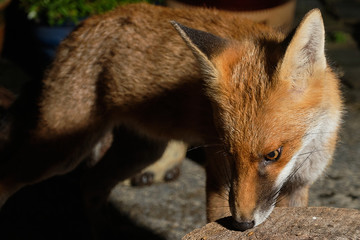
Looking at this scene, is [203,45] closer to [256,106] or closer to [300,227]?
[256,106]

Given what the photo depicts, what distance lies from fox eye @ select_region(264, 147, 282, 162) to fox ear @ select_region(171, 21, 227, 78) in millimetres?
438

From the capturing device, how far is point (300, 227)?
6.69 feet

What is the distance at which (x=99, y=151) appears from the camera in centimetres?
402

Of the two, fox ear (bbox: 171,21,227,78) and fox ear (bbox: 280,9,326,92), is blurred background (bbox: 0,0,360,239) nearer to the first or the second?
fox ear (bbox: 280,9,326,92)

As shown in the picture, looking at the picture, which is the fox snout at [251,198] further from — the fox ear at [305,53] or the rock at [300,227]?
the fox ear at [305,53]

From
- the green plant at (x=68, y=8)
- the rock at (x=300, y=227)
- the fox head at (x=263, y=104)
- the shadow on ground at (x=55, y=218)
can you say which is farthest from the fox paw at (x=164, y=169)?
the rock at (x=300, y=227)

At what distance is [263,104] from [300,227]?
554 mm

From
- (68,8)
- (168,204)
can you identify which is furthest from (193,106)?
(68,8)

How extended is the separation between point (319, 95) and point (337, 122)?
38 centimetres

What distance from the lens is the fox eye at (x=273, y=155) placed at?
221cm

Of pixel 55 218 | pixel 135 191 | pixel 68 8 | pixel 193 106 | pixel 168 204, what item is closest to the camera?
pixel 193 106

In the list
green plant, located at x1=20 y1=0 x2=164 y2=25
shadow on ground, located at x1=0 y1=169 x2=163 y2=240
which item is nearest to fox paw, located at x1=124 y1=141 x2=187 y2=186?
shadow on ground, located at x1=0 y1=169 x2=163 y2=240

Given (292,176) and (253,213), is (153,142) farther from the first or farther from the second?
(253,213)

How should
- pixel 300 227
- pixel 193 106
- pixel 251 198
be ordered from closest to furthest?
pixel 300 227
pixel 251 198
pixel 193 106
